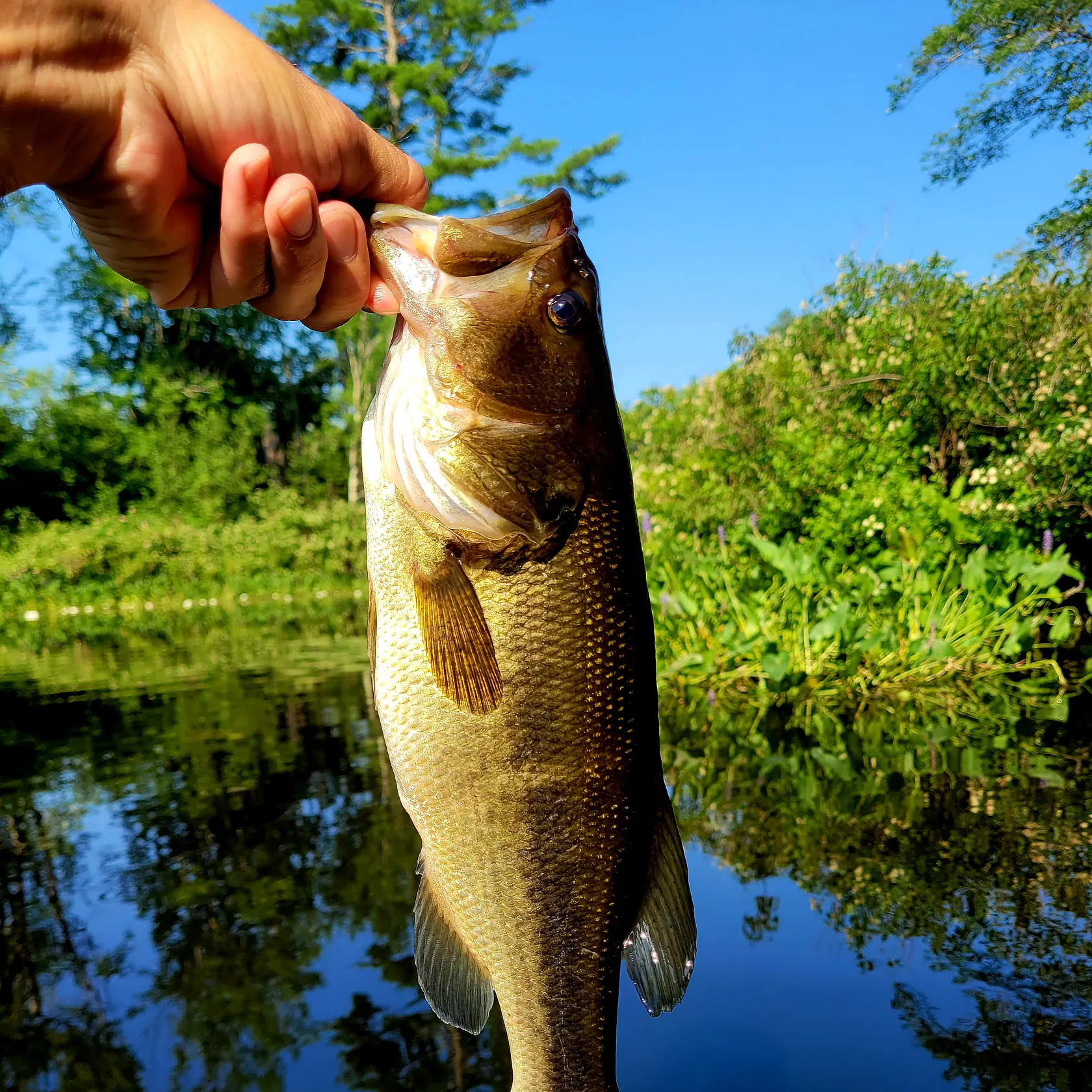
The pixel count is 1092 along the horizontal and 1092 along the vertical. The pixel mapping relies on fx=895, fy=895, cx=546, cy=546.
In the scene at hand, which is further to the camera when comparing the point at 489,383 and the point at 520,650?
the point at 489,383

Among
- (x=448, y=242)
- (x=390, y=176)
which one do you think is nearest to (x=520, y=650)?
(x=448, y=242)

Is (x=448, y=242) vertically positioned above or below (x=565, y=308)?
above

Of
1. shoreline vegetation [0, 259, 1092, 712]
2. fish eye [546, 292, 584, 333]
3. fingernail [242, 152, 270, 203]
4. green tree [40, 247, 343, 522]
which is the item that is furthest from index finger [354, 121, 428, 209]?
green tree [40, 247, 343, 522]

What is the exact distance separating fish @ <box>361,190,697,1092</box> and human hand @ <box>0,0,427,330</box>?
213 mm

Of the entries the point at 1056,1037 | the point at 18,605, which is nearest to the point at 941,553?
the point at 1056,1037

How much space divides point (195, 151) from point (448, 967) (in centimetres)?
177

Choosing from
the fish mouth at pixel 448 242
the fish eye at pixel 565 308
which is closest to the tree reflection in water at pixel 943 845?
the fish eye at pixel 565 308

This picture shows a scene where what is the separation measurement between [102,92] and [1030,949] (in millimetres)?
4318

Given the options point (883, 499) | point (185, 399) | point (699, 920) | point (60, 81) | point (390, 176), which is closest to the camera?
point (60, 81)

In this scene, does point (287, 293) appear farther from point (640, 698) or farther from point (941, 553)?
point (941, 553)

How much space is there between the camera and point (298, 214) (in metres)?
1.77

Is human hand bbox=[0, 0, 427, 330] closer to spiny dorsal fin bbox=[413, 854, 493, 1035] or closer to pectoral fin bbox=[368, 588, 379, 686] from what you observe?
pectoral fin bbox=[368, 588, 379, 686]

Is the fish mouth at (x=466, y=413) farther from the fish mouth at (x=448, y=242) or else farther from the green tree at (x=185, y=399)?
the green tree at (x=185, y=399)

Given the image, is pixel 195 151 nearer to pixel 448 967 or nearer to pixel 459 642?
pixel 459 642
